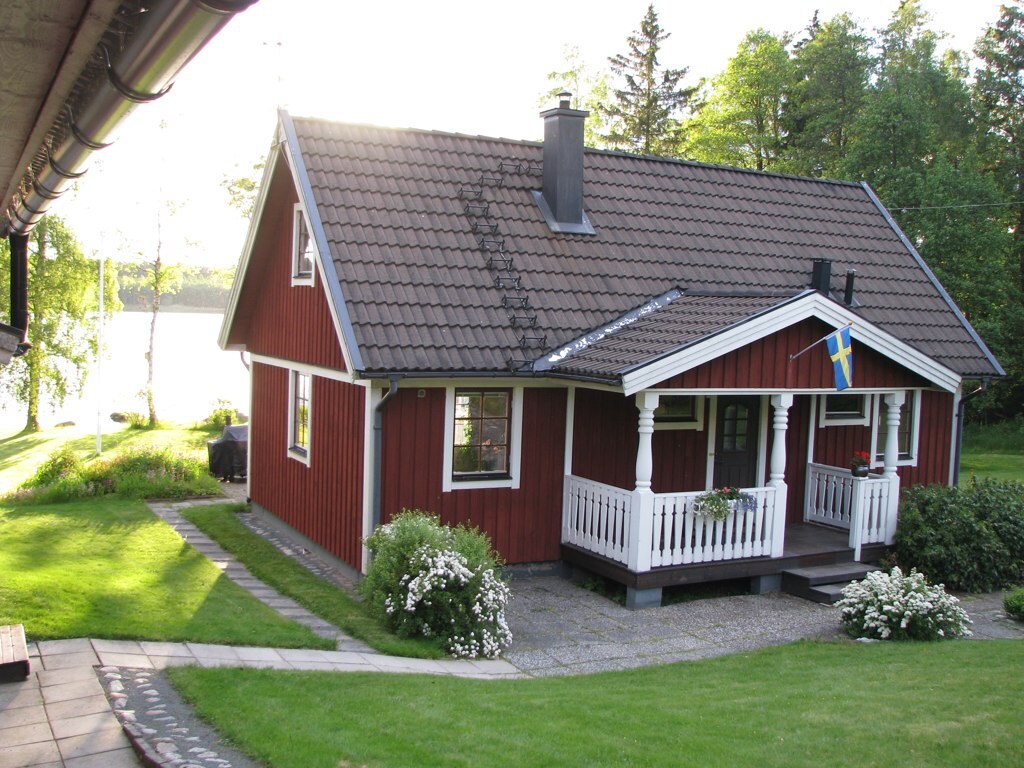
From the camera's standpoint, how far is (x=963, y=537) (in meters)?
12.9

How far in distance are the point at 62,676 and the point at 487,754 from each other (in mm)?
3709

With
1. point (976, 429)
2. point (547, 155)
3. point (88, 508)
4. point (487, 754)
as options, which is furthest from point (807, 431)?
point (976, 429)

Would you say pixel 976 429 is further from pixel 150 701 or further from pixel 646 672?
pixel 150 701

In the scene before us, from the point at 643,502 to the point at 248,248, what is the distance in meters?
7.57

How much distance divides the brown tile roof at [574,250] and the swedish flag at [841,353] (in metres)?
1.00

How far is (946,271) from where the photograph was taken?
1131 inches

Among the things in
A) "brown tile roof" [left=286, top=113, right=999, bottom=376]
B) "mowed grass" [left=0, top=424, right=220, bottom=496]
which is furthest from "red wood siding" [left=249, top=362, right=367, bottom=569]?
"mowed grass" [left=0, top=424, right=220, bottom=496]

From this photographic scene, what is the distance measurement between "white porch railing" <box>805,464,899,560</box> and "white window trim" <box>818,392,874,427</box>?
27.2 inches

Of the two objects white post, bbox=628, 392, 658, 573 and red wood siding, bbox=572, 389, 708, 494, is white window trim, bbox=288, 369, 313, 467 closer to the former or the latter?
red wood siding, bbox=572, 389, 708, 494

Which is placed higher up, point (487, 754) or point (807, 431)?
point (807, 431)

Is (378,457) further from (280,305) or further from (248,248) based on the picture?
(248,248)

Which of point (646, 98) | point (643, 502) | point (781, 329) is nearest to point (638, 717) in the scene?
point (643, 502)

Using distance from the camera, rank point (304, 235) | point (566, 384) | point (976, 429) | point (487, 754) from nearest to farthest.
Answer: point (487, 754)
point (566, 384)
point (304, 235)
point (976, 429)

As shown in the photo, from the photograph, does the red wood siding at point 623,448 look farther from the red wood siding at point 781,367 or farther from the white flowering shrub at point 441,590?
the white flowering shrub at point 441,590
